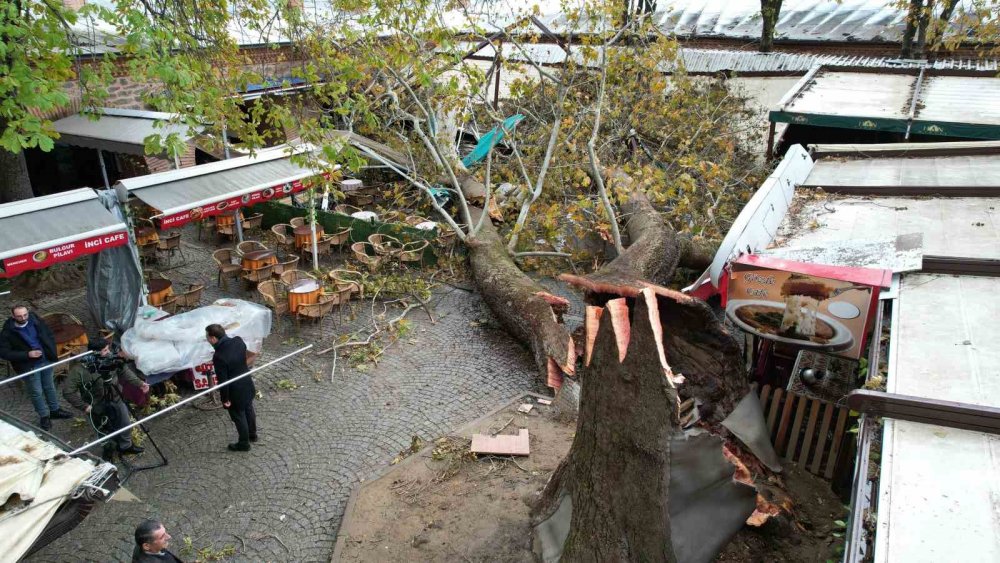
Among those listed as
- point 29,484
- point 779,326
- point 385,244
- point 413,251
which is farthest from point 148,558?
point 385,244

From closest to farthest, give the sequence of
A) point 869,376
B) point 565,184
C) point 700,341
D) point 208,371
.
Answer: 1. point 869,376
2. point 700,341
3. point 208,371
4. point 565,184

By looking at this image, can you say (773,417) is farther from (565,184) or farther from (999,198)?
(565,184)

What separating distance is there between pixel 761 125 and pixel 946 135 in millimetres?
5735

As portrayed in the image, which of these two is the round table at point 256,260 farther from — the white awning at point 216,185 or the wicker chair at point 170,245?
the wicker chair at point 170,245

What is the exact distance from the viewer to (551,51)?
21.9 metres

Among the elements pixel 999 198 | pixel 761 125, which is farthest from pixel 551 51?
pixel 999 198

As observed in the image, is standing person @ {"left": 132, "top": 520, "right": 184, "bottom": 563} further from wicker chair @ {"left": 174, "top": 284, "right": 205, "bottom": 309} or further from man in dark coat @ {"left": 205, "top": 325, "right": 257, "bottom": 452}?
wicker chair @ {"left": 174, "top": 284, "right": 205, "bottom": 309}

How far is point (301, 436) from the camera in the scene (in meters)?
7.71

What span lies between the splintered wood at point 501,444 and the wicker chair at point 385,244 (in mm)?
5614

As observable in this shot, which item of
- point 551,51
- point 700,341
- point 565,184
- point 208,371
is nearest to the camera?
point 700,341

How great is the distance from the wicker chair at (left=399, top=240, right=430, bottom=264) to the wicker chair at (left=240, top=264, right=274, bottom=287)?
2386mm

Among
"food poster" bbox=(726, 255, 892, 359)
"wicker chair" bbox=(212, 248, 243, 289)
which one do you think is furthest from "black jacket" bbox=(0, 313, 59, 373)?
"food poster" bbox=(726, 255, 892, 359)

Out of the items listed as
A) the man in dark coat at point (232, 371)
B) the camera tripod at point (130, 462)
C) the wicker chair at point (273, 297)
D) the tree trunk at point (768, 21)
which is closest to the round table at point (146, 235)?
the wicker chair at point (273, 297)

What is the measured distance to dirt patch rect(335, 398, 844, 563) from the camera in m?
5.61
